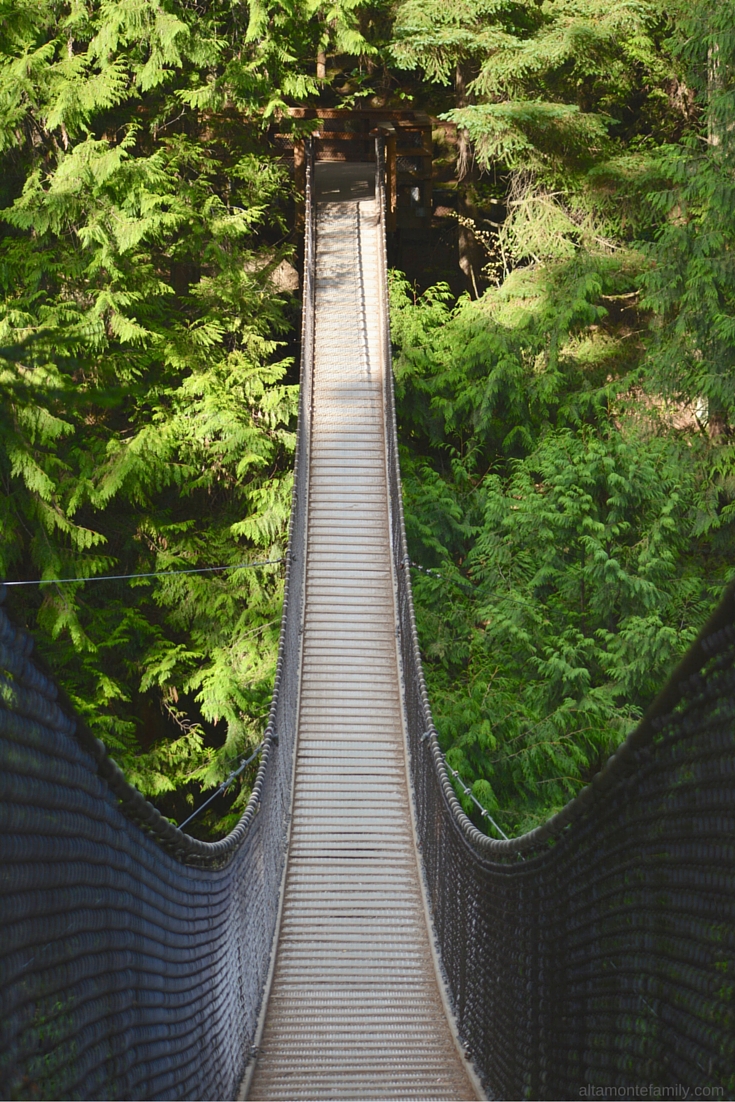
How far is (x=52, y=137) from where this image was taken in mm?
9047

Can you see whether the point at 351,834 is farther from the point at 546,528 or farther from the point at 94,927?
the point at 546,528

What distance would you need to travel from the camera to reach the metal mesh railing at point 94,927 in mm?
1298

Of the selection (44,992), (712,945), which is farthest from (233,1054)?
(712,945)

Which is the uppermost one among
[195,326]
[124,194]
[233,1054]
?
[124,194]

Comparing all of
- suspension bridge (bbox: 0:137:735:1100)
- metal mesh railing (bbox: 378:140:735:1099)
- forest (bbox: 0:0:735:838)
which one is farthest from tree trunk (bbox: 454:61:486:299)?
metal mesh railing (bbox: 378:140:735:1099)

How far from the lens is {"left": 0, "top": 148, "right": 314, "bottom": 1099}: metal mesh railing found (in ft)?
4.26

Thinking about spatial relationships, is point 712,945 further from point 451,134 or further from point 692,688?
point 451,134

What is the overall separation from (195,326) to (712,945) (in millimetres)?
8856

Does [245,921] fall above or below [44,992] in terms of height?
below

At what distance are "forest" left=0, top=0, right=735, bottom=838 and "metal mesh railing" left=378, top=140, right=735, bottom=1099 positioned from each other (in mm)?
4309

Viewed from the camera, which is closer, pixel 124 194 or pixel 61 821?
pixel 61 821

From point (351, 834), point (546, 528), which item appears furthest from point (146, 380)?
point (351, 834)

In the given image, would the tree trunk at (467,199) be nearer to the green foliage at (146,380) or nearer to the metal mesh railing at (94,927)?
the green foliage at (146,380)

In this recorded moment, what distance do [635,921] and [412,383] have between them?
851 cm
